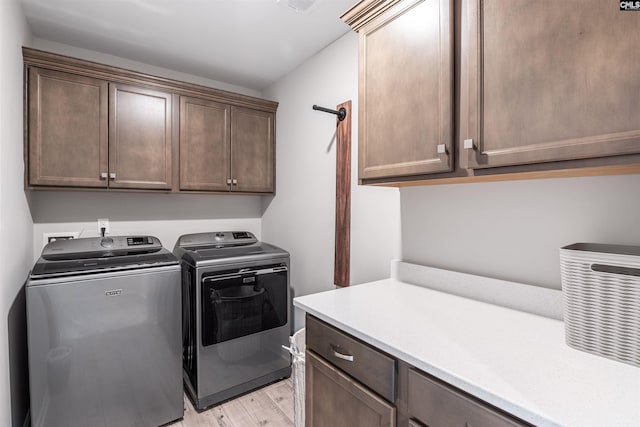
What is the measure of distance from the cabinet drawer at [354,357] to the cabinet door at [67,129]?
1.81 metres

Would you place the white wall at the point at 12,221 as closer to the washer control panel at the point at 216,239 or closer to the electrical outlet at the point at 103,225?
the electrical outlet at the point at 103,225

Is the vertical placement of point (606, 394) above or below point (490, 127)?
below

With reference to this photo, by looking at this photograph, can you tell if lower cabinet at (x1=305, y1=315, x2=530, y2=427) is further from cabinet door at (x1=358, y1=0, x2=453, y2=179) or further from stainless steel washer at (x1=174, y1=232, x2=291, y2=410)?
stainless steel washer at (x1=174, y1=232, x2=291, y2=410)

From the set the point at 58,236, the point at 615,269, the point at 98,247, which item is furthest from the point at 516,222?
the point at 58,236

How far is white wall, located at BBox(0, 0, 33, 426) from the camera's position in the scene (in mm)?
1412

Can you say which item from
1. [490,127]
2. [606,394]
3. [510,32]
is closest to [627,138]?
[490,127]

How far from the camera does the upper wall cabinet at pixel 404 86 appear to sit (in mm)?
1145

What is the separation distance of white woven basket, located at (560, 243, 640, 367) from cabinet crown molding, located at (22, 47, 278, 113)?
2.47 metres

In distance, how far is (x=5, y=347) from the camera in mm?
1481

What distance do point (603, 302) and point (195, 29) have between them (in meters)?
2.44

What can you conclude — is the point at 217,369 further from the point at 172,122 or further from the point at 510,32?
the point at 510,32

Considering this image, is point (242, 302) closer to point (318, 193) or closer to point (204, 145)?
point (318, 193)

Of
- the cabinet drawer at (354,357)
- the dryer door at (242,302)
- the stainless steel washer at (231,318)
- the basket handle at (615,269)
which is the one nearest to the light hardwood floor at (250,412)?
the stainless steel washer at (231,318)

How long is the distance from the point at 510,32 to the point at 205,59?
221cm
